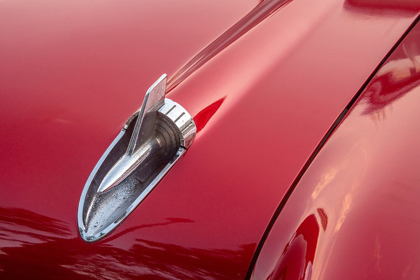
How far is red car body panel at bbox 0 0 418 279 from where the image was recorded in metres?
0.70

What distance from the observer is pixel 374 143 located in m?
0.73

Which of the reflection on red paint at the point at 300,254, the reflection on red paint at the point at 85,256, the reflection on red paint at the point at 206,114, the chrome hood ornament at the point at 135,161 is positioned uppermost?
the reflection on red paint at the point at 206,114

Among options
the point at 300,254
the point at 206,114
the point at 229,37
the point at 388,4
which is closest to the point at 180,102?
the point at 206,114

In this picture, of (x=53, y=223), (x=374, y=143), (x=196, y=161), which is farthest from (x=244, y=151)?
(x=53, y=223)

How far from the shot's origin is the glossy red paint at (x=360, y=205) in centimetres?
61

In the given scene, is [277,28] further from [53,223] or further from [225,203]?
[53,223]

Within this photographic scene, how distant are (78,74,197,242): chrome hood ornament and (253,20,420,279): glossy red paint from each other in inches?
7.7

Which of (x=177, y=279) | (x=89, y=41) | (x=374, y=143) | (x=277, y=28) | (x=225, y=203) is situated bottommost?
(x=177, y=279)

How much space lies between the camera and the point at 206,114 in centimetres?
81

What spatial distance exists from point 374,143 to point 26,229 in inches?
20.5

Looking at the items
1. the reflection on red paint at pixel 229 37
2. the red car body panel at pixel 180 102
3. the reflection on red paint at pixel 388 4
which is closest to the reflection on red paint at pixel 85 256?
the red car body panel at pixel 180 102

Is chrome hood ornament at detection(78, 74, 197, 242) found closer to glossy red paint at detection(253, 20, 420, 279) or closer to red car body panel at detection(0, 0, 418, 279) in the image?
red car body panel at detection(0, 0, 418, 279)

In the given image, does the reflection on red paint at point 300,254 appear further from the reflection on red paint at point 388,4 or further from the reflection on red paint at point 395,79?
the reflection on red paint at point 388,4

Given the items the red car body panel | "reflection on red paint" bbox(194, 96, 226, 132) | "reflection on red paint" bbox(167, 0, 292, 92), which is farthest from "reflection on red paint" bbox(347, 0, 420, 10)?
"reflection on red paint" bbox(194, 96, 226, 132)
